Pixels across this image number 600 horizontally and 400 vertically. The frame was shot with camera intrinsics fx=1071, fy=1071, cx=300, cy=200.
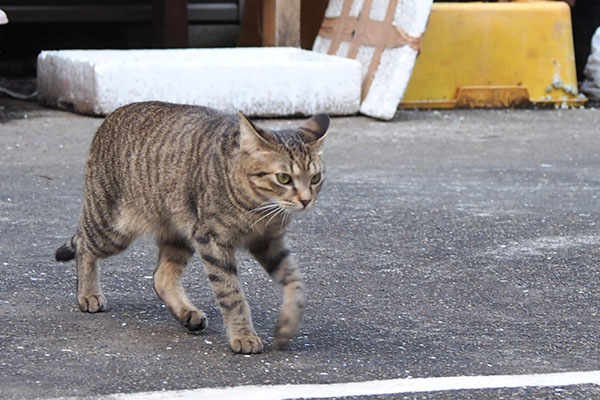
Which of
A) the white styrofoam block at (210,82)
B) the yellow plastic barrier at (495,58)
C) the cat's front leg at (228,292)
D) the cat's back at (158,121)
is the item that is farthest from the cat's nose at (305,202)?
the yellow plastic barrier at (495,58)

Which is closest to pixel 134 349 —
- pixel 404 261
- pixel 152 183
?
pixel 152 183

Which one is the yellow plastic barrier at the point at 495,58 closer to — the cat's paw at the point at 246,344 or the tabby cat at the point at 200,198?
the tabby cat at the point at 200,198

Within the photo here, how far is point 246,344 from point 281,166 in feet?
2.08

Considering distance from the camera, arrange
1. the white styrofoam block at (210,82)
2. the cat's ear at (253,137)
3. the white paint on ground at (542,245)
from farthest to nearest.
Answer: the white styrofoam block at (210,82) < the white paint on ground at (542,245) < the cat's ear at (253,137)

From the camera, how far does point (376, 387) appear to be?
11.3 feet

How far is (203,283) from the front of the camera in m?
4.76

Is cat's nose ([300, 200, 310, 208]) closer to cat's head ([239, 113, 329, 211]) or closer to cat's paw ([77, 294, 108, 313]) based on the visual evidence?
cat's head ([239, 113, 329, 211])

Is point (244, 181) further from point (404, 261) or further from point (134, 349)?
point (404, 261)

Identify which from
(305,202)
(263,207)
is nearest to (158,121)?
(263,207)

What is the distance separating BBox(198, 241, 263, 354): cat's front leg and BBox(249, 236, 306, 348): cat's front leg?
111mm

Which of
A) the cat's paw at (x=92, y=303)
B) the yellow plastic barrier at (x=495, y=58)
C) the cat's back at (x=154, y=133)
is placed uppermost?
the cat's back at (x=154, y=133)

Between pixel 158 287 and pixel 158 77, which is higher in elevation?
pixel 158 287

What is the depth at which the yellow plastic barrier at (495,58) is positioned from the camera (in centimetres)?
1027

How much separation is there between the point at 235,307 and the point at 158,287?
520 mm
